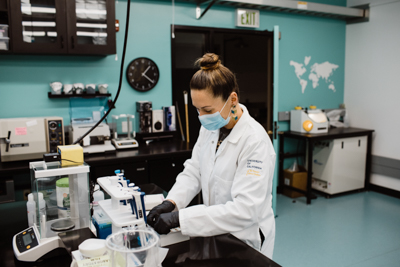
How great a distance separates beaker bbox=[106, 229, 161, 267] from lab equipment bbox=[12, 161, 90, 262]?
16.0 inches

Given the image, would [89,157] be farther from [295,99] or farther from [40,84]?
[295,99]

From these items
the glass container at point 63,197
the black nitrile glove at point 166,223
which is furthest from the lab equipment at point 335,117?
the glass container at point 63,197

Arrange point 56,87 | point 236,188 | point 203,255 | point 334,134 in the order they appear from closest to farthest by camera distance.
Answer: point 203,255, point 236,188, point 56,87, point 334,134

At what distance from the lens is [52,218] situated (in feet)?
5.18

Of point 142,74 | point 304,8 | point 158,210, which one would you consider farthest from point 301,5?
point 158,210

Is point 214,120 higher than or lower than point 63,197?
higher

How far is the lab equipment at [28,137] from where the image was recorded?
2857 millimetres

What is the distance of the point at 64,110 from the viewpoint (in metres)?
3.47

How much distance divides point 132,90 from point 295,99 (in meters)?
2.43

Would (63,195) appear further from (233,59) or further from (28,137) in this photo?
(233,59)

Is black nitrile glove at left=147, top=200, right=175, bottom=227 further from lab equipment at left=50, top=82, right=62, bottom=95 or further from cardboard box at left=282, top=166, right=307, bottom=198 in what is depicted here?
cardboard box at left=282, top=166, right=307, bottom=198

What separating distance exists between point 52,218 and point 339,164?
154 inches

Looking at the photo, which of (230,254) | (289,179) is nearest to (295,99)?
(289,179)

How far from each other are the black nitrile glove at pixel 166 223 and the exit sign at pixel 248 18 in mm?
3380
